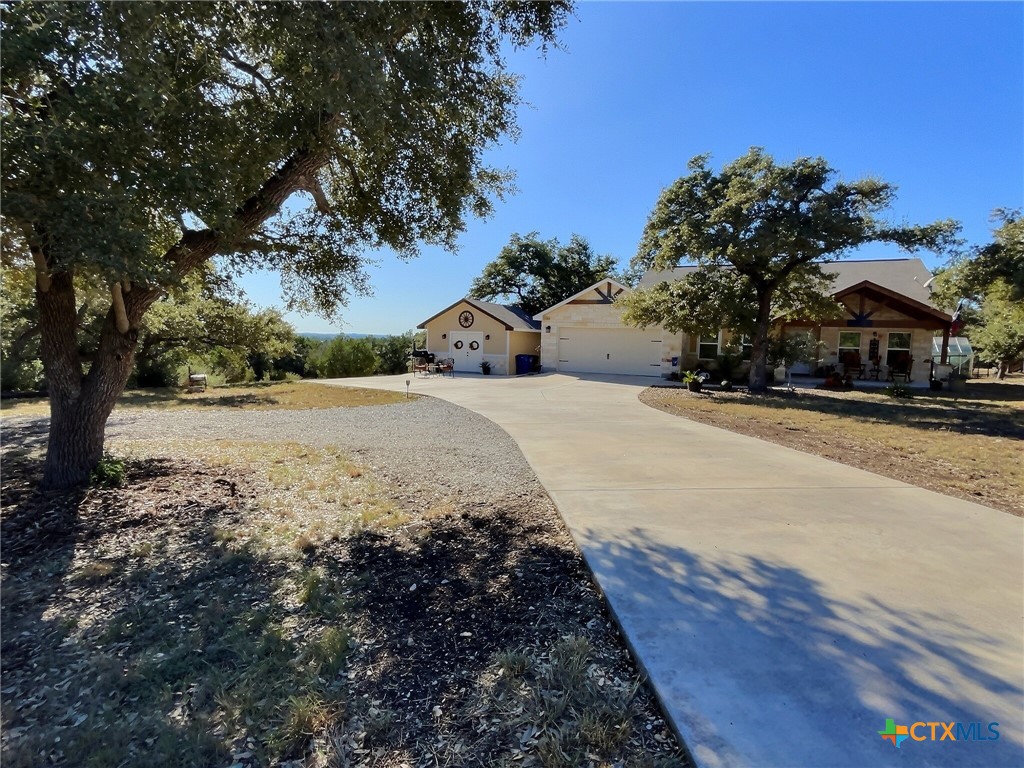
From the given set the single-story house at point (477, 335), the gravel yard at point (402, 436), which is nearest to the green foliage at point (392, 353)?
the single-story house at point (477, 335)

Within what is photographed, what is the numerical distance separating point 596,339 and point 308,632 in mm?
21779

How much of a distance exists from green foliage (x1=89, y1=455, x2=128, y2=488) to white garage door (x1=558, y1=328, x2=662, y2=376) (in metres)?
20.1

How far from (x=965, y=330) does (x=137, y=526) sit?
126 feet

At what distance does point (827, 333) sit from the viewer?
20609 millimetres

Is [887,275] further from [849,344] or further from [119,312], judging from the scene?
[119,312]

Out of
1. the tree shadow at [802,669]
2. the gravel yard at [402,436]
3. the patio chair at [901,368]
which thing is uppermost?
the patio chair at [901,368]

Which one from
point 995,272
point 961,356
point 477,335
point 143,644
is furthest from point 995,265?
point 961,356

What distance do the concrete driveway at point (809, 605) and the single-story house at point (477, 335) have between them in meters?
19.4

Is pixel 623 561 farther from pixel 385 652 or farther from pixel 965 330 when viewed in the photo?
pixel 965 330

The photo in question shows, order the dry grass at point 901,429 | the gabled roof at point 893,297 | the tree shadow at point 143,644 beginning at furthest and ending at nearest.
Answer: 1. the gabled roof at point 893,297
2. the dry grass at point 901,429
3. the tree shadow at point 143,644

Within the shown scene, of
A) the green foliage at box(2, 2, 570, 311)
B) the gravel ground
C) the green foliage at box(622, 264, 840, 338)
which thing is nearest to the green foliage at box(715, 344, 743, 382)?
the green foliage at box(622, 264, 840, 338)

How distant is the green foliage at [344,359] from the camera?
26.2m

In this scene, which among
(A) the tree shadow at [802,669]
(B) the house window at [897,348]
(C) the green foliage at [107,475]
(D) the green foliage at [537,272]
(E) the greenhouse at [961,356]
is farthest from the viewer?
(D) the green foliage at [537,272]

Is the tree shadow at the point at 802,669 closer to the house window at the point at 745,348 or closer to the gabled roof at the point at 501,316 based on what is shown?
the house window at the point at 745,348
